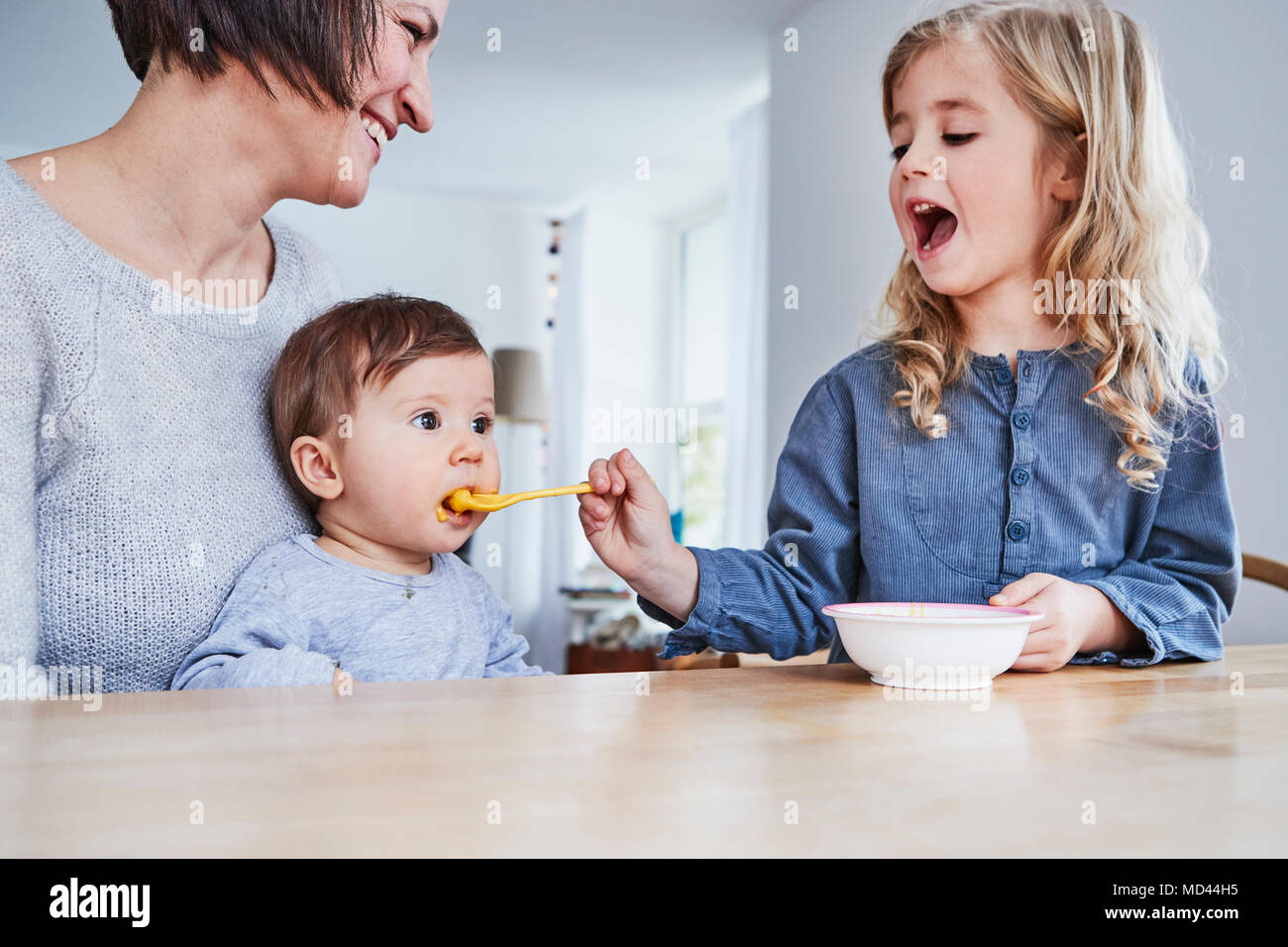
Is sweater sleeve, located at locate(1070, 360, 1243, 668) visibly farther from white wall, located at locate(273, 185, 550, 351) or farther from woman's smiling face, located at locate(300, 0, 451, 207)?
white wall, located at locate(273, 185, 550, 351)

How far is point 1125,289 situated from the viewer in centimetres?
130

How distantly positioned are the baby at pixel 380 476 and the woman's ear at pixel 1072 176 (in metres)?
0.76

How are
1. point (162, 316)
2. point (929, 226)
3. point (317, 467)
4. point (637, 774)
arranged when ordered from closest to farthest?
point (637, 774) → point (162, 316) → point (317, 467) → point (929, 226)

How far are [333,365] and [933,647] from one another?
68 cm

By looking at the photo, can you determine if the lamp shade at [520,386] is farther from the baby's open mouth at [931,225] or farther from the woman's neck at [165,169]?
the woman's neck at [165,169]

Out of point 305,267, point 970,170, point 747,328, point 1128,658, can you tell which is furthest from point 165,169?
point 747,328

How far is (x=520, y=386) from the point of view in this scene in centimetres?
579

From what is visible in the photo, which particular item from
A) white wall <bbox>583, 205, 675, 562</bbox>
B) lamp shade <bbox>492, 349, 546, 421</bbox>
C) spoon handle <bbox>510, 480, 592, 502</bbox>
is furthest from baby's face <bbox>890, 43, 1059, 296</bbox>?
white wall <bbox>583, 205, 675, 562</bbox>

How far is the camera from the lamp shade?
5.76 m

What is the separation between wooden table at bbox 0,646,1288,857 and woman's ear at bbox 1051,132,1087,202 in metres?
0.77

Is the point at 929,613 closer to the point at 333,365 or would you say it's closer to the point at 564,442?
the point at 333,365
